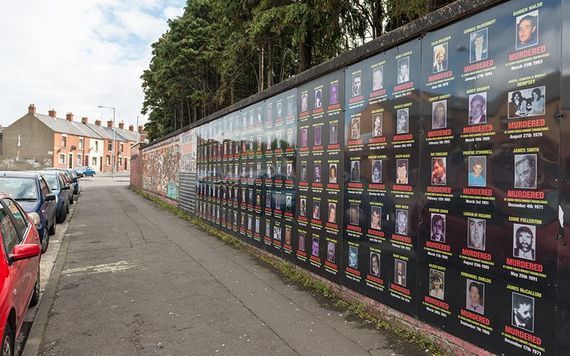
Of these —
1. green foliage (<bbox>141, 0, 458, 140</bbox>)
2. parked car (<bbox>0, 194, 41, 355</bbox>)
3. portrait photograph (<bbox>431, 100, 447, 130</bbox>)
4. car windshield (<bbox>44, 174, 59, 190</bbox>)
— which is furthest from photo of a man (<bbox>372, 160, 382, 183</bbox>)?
car windshield (<bbox>44, 174, 59, 190</bbox>)

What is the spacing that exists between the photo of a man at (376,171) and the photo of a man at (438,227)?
99 centimetres

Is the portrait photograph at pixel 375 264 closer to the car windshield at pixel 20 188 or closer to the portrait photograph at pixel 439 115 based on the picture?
the portrait photograph at pixel 439 115

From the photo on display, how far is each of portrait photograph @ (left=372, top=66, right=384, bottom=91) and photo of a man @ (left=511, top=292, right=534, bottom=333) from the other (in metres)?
2.79

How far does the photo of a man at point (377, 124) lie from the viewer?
207 inches

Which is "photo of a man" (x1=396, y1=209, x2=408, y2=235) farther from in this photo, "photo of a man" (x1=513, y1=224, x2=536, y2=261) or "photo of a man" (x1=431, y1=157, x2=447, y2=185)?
"photo of a man" (x1=513, y1=224, x2=536, y2=261)

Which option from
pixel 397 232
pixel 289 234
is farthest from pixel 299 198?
pixel 397 232

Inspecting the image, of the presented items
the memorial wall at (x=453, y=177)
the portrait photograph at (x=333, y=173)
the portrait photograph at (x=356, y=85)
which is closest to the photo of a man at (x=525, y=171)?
the memorial wall at (x=453, y=177)

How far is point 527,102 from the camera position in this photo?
3.47 meters

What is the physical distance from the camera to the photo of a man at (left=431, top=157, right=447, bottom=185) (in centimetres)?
429

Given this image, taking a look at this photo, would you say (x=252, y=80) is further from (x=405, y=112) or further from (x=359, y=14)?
(x=405, y=112)

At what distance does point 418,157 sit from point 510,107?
3.85ft

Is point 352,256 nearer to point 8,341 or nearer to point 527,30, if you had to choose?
point 527,30

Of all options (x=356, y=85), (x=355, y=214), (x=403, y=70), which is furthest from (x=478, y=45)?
(x=355, y=214)

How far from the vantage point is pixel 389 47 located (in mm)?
5191
